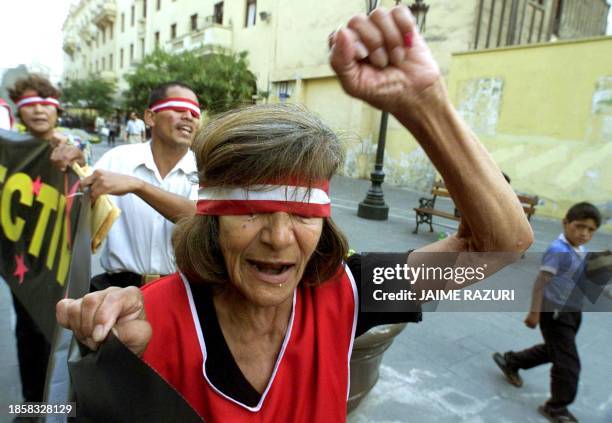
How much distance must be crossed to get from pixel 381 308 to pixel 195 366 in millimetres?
588

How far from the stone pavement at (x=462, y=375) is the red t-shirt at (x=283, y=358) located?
1.10m

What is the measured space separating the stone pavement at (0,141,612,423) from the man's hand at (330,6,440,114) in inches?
54.7

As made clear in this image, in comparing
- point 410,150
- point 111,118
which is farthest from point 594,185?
point 111,118

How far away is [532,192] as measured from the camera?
11.1 meters

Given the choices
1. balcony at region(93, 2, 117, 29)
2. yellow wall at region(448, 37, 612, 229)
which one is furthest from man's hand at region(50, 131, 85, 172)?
balcony at region(93, 2, 117, 29)

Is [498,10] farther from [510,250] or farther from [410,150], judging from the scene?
[510,250]

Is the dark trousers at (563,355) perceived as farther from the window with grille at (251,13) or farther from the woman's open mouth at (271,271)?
the window with grille at (251,13)

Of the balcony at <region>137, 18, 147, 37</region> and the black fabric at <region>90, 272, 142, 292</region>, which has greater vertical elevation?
the balcony at <region>137, 18, 147, 37</region>

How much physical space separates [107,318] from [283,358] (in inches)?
20.1

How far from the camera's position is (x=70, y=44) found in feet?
192

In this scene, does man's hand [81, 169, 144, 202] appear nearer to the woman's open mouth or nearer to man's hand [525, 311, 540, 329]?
the woman's open mouth

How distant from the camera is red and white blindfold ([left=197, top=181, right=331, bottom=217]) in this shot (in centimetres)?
115

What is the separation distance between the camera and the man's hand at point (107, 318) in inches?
38.5

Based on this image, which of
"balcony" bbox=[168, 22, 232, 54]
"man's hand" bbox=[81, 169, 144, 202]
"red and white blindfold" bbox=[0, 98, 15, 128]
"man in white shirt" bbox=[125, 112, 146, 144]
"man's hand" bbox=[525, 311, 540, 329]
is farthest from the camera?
"balcony" bbox=[168, 22, 232, 54]
